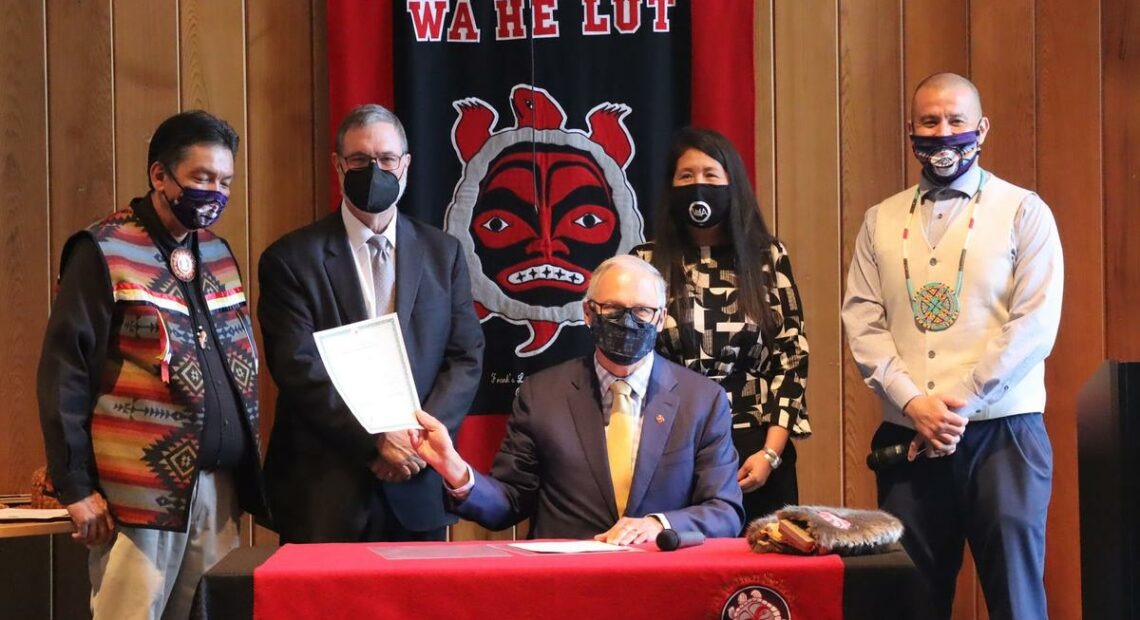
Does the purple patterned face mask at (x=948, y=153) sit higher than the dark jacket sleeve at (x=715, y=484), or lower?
higher

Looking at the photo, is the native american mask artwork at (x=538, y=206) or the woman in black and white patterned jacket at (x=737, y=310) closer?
the woman in black and white patterned jacket at (x=737, y=310)

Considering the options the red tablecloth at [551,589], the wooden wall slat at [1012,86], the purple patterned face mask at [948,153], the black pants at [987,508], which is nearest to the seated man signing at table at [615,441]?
the red tablecloth at [551,589]

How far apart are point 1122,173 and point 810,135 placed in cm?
101

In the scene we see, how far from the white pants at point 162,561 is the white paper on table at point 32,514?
0.44 metres

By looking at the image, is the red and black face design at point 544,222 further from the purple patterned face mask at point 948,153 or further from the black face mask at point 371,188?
the purple patterned face mask at point 948,153

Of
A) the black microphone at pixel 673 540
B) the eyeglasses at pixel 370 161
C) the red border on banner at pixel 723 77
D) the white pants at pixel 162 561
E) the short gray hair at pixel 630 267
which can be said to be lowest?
the white pants at pixel 162 561

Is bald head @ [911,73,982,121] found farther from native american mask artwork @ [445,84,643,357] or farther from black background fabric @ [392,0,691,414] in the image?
native american mask artwork @ [445,84,643,357]

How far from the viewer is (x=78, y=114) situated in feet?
14.1

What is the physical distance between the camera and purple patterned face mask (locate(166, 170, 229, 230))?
3.26 meters

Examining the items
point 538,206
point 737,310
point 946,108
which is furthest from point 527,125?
point 946,108

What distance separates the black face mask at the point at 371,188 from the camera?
342 cm

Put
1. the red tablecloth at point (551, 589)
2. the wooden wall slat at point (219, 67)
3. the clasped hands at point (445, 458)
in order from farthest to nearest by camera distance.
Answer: the wooden wall slat at point (219, 67)
the clasped hands at point (445, 458)
the red tablecloth at point (551, 589)

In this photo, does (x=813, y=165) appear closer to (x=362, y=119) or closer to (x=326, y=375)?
(x=362, y=119)

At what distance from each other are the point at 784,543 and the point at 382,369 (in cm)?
93
